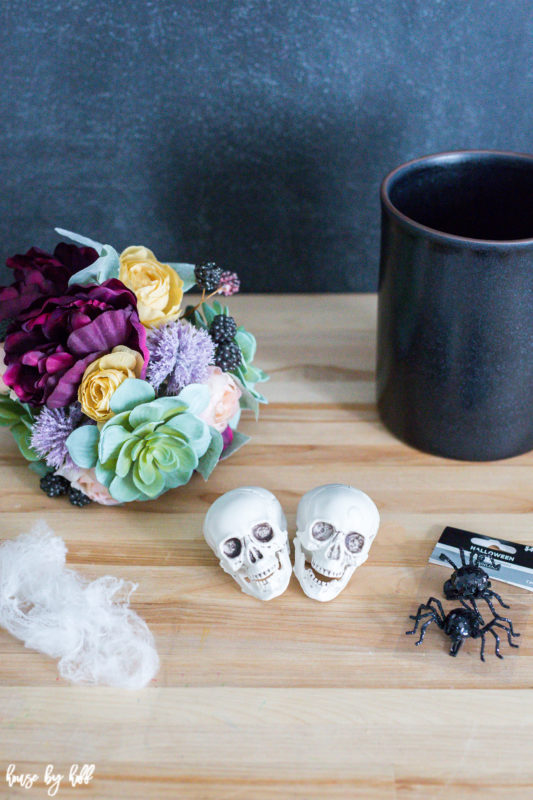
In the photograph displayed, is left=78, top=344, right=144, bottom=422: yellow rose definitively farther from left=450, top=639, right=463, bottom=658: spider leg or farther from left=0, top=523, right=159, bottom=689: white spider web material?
left=450, top=639, right=463, bottom=658: spider leg

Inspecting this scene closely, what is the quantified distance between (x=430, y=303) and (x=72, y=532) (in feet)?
1.18

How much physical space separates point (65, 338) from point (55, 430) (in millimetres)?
77

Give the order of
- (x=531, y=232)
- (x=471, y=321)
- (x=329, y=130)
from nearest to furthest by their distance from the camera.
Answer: (x=471, y=321), (x=531, y=232), (x=329, y=130)

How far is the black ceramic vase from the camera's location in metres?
0.61

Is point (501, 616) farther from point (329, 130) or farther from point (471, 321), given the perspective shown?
point (329, 130)

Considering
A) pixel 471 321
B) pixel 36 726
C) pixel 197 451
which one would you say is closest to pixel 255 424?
pixel 197 451

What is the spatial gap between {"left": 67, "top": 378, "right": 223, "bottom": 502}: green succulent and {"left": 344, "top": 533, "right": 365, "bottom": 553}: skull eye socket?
5.6 inches

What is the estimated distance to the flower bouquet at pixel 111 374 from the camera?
603 mm

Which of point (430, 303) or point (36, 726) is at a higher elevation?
point (430, 303)

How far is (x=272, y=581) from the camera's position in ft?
1.89

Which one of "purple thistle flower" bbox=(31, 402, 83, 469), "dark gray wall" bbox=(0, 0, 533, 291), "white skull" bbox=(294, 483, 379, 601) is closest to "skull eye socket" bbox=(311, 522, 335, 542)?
"white skull" bbox=(294, 483, 379, 601)

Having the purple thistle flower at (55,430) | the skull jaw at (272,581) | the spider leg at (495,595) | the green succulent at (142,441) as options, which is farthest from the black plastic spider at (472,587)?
the purple thistle flower at (55,430)

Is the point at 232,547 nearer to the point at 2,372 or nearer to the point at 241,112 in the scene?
the point at 2,372

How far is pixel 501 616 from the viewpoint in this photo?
57 cm
